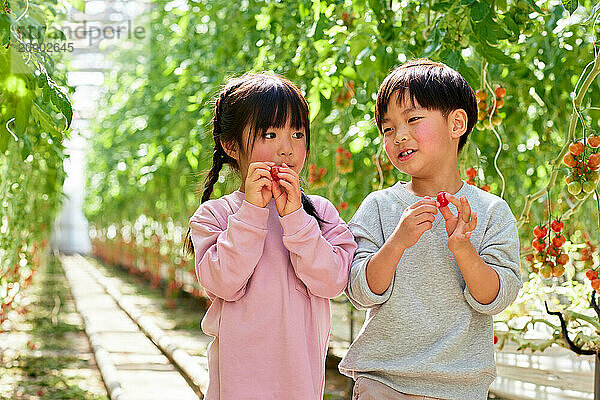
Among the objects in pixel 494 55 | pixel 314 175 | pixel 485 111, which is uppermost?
pixel 494 55

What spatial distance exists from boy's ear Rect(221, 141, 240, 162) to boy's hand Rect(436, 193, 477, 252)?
400mm

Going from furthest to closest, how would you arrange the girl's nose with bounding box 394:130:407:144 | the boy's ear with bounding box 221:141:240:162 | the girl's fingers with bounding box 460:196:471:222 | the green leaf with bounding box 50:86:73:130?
the green leaf with bounding box 50:86:73:130 → the boy's ear with bounding box 221:141:240:162 → the girl's nose with bounding box 394:130:407:144 → the girl's fingers with bounding box 460:196:471:222

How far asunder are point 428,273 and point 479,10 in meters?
0.66

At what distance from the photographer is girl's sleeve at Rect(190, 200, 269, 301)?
1.21 meters

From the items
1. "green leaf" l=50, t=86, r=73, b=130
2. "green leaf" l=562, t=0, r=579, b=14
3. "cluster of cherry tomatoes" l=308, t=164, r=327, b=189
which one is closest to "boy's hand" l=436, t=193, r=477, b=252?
"green leaf" l=562, t=0, r=579, b=14

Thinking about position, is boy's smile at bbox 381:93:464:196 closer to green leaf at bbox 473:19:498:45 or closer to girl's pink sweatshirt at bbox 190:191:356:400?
girl's pink sweatshirt at bbox 190:191:356:400

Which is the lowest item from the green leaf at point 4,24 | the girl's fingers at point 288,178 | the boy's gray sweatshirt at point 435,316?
the boy's gray sweatshirt at point 435,316

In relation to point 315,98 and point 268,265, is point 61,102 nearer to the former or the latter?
point 268,265

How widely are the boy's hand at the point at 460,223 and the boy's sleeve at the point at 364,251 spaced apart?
152mm

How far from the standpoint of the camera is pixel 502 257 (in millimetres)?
1222

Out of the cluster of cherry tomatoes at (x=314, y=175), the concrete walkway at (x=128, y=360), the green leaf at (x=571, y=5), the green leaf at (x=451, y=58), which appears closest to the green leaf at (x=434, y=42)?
the green leaf at (x=451, y=58)

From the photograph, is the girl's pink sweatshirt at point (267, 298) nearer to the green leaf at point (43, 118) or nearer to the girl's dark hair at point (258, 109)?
the girl's dark hair at point (258, 109)

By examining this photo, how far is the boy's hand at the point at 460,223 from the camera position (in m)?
1.14

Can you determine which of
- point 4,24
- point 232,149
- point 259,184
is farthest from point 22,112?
point 259,184
